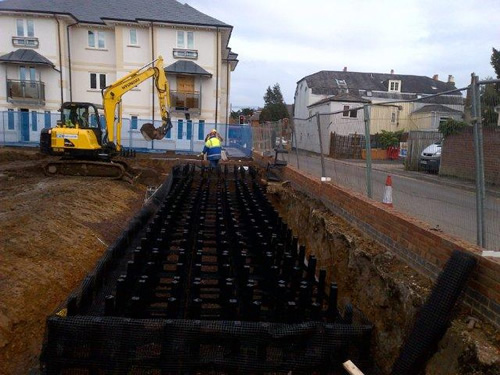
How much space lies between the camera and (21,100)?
26.2 meters

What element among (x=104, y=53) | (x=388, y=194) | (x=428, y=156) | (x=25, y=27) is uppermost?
(x=25, y=27)

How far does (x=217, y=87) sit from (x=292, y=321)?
951 inches

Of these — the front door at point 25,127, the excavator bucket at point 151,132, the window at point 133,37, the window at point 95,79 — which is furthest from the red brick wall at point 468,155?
the window at point 95,79

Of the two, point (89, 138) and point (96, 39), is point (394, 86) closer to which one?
point (96, 39)

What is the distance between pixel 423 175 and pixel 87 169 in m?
11.1

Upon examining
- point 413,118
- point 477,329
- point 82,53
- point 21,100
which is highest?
point 82,53

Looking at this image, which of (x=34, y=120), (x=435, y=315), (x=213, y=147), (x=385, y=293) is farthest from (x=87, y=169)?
(x=435, y=315)

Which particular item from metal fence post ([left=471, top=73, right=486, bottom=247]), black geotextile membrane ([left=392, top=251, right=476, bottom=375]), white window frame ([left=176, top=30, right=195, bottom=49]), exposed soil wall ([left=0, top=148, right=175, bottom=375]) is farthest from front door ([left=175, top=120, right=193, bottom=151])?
black geotextile membrane ([left=392, top=251, right=476, bottom=375])

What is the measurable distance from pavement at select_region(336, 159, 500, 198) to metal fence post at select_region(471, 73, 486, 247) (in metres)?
0.28

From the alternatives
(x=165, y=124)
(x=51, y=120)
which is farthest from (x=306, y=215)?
(x=51, y=120)

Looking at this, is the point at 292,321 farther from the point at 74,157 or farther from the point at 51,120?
the point at 51,120

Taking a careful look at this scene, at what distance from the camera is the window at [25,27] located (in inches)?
1019

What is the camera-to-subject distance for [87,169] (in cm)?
1353

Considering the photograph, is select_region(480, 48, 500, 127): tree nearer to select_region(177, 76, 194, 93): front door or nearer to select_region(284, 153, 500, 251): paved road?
select_region(284, 153, 500, 251): paved road
